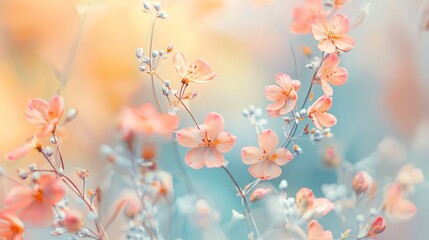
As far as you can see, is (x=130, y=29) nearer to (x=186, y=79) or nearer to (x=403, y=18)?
(x=186, y=79)

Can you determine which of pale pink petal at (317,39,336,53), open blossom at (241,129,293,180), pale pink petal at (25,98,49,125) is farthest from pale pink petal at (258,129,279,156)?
pale pink petal at (25,98,49,125)

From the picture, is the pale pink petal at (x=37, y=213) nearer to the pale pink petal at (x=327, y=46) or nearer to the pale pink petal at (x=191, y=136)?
the pale pink petal at (x=191, y=136)

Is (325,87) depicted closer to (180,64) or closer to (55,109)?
(180,64)

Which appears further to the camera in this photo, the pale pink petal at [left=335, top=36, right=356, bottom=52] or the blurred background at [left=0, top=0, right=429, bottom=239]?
the blurred background at [left=0, top=0, right=429, bottom=239]

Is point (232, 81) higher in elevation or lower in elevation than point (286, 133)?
higher

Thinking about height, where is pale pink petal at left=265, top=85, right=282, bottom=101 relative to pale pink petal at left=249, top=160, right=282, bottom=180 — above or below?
above

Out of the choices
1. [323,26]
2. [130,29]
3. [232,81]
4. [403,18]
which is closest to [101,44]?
[130,29]

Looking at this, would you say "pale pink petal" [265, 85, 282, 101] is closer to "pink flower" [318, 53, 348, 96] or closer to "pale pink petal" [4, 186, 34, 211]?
"pink flower" [318, 53, 348, 96]
